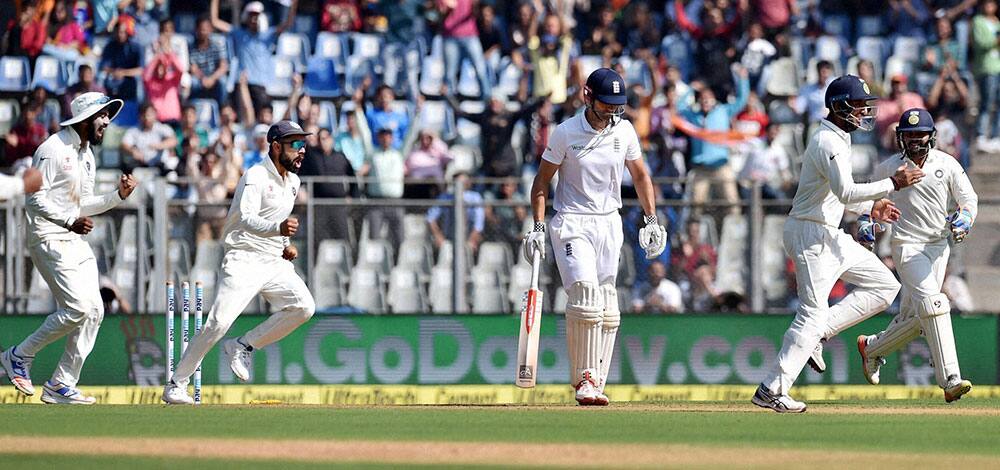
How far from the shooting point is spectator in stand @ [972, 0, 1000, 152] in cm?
2144

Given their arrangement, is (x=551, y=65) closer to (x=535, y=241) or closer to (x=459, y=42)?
(x=459, y=42)

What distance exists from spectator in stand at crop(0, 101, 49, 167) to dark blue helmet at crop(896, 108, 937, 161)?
10431mm

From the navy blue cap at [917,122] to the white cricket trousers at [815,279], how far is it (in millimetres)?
1089

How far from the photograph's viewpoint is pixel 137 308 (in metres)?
16.0

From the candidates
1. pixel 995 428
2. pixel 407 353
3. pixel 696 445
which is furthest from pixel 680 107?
pixel 696 445

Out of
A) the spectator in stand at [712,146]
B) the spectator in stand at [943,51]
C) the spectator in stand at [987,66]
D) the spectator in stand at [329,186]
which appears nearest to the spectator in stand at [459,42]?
the spectator in stand at [712,146]

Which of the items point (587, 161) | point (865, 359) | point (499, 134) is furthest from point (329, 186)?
point (865, 359)

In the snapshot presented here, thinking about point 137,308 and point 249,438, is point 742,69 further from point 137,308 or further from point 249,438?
point 249,438

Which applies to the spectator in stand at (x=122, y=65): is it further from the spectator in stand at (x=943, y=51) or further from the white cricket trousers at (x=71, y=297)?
the spectator in stand at (x=943, y=51)

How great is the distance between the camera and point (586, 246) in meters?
12.0

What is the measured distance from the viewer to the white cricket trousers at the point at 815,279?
11.1 m

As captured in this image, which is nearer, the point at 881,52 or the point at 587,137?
the point at 587,137

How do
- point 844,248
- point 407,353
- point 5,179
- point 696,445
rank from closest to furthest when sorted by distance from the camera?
point 696,445 < point 5,179 < point 844,248 < point 407,353

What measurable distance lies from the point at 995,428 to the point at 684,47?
11.9m
